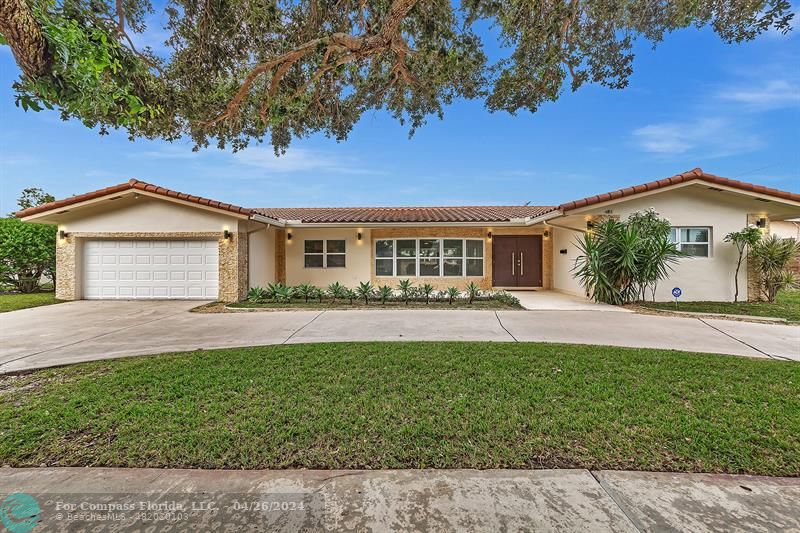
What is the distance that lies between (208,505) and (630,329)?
7.06m

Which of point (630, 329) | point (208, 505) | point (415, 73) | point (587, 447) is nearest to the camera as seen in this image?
point (208, 505)

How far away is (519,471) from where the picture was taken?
2250mm

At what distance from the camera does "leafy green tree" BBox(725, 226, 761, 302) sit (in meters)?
9.18

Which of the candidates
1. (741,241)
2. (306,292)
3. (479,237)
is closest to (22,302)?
(306,292)

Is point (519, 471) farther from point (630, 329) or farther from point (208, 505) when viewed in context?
point (630, 329)

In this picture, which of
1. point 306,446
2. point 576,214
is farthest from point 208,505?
→ point 576,214

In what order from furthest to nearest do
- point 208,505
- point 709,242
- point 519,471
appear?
point 709,242 → point 519,471 → point 208,505

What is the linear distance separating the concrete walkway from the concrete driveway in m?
3.32

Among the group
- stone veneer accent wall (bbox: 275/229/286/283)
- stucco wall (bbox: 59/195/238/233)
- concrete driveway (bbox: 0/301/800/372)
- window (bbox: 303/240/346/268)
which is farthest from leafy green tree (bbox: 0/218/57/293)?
window (bbox: 303/240/346/268)

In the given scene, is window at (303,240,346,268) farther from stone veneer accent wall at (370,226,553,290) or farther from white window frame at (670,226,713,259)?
white window frame at (670,226,713,259)

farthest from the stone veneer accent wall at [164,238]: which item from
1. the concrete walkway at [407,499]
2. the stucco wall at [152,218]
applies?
the concrete walkway at [407,499]

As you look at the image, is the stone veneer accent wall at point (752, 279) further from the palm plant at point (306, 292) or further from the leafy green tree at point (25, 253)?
the leafy green tree at point (25, 253)

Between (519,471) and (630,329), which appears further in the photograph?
(630,329)

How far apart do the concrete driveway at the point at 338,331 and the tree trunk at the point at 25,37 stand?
11.7ft
